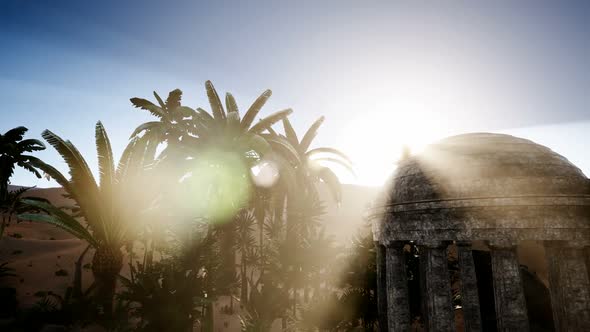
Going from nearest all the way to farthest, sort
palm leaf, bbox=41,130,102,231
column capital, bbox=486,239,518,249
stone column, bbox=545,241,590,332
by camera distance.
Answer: stone column, bbox=545,241,590,332 < column capital, bbox=486,239,518,249 < palm leaf, bbox=41,130,102,231

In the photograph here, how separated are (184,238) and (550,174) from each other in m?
16.0

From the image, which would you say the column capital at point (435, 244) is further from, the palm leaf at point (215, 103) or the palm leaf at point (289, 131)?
the palm leaf at point (289, 131)

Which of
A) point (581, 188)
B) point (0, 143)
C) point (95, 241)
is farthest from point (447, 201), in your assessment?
point (0, 143)

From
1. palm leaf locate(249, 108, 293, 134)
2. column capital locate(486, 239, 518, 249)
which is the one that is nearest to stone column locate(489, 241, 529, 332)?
column capital locate(486, 239, 518, 249)

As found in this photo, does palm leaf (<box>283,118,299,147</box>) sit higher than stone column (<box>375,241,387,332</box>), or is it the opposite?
palm leaf (<box>283,118,299,147</box>)

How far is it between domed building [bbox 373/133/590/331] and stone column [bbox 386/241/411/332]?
0.04 m

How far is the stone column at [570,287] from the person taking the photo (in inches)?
372

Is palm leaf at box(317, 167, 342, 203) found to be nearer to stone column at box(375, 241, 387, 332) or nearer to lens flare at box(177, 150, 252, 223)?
lens flare at box(177, 150, 252, 223)

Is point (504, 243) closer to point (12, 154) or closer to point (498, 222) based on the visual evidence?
point (498, 222)

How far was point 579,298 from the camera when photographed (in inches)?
375

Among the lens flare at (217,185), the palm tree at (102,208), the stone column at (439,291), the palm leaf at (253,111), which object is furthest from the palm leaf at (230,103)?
the stone column at (439,291)

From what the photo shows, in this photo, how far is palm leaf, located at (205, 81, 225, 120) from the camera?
1886 centimetres

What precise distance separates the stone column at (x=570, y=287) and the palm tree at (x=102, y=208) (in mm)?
17883

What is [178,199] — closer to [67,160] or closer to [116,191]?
[116,191]
